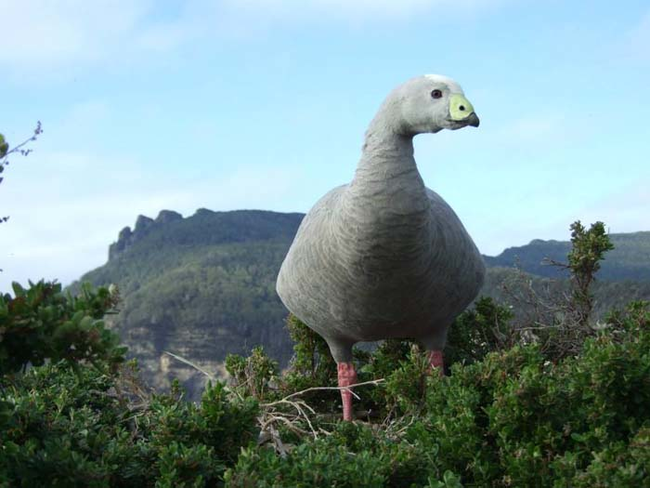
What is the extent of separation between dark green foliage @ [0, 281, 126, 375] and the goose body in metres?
2.60

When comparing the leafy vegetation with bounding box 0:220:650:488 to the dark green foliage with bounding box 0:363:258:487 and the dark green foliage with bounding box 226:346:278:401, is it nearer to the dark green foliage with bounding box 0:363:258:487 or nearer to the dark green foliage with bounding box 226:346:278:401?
the dark green foliage with bounding box 0:363:258:487

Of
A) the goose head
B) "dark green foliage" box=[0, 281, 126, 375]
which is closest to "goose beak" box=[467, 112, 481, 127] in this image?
the goose head

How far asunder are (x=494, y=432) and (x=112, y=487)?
6.25ft

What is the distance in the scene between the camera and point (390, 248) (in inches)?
206

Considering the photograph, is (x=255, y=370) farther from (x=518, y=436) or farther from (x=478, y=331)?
(x=518, y=436)

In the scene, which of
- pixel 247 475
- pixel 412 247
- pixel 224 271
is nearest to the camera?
pixel 247 475

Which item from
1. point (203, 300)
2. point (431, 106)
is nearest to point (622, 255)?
point (431, 106)

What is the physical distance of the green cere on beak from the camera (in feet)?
15.7

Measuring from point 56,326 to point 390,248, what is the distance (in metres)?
2.82

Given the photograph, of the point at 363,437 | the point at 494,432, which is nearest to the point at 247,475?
the point at 363,437

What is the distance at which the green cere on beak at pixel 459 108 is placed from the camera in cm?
479

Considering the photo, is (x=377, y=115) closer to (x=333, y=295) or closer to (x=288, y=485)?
(x=333, y=295)

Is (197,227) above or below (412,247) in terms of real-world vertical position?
above

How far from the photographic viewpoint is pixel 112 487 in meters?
3.62
